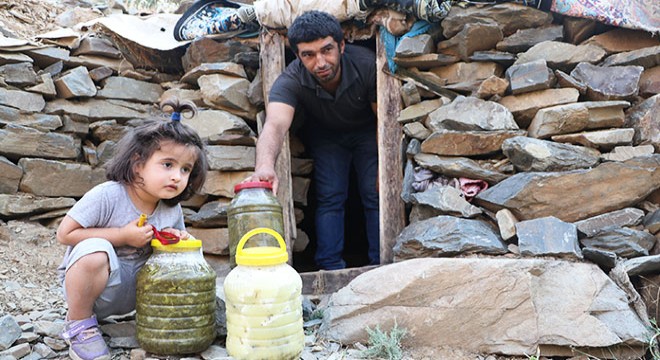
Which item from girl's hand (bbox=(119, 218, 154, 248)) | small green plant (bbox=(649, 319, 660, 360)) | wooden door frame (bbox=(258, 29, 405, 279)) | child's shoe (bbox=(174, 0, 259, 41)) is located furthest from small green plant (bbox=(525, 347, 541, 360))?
child's shoe (bbox=(174, 0, 259, 41))

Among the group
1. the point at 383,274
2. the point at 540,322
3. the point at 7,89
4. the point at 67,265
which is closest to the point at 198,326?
the point at 67,265

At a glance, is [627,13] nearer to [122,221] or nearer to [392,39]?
[392,39]

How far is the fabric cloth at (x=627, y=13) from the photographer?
3.14 metres

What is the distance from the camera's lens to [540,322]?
255cm

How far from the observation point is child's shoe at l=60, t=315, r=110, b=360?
223cm

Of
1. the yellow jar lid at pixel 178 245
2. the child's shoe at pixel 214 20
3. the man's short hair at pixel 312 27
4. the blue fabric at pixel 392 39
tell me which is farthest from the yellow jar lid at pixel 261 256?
the child's shoe at pixel 214 20

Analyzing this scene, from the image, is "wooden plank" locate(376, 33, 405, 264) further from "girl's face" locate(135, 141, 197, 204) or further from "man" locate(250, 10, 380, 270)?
"girl's face" locate(135, 141, 197, 204)

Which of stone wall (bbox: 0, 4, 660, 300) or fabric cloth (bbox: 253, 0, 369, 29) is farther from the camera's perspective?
fabric cloth (bbox: 253, 0, 369, 29)

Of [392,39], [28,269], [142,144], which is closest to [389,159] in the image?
[392,39]

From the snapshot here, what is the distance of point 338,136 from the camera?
4.43m

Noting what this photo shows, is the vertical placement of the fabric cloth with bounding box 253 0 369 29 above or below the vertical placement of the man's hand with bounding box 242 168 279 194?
above

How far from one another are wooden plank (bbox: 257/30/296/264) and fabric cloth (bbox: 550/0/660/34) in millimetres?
2167

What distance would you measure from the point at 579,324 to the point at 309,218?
10.2ft

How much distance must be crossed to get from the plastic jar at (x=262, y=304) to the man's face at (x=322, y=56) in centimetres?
183
